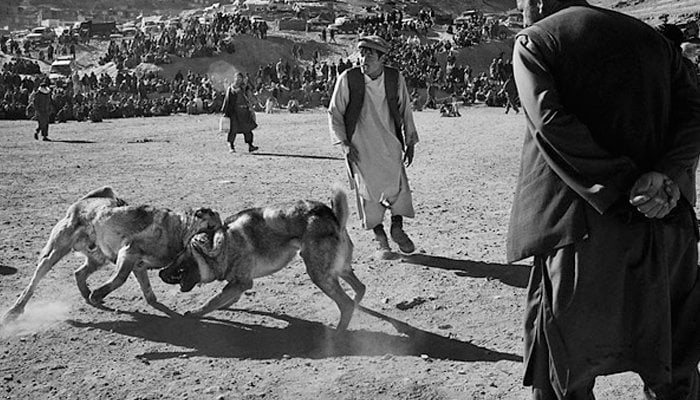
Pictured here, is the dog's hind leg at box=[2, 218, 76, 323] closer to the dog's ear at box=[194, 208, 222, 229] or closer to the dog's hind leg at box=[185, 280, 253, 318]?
the dog's ear at box=[194, 208, 222, 229]

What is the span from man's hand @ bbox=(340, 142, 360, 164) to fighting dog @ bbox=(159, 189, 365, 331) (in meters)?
1.71

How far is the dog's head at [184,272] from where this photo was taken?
5363 millimetres

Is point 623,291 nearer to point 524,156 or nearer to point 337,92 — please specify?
point 524,156

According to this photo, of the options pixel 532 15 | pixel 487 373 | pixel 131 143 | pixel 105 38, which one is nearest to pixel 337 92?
pixel 487 373

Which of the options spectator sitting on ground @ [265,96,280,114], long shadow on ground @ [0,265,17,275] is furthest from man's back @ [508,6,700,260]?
spectator sitting on ground @ [265,96,280,114]

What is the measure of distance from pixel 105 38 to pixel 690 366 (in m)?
58.7

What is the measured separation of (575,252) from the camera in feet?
9.37

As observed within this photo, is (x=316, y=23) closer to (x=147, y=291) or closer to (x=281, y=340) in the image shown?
(x=147, y=291)

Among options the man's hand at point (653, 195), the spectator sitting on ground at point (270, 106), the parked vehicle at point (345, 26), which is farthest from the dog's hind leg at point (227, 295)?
the parked vehicle at point (345, 26)

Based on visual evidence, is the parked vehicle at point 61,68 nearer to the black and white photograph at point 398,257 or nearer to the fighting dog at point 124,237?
the black and white photograph at point 398,257

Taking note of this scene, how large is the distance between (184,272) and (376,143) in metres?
2.43

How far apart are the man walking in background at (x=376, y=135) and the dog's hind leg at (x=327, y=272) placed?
1.77 m

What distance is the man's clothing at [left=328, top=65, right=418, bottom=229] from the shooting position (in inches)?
278

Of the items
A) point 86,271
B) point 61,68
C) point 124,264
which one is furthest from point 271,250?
point 61,68
